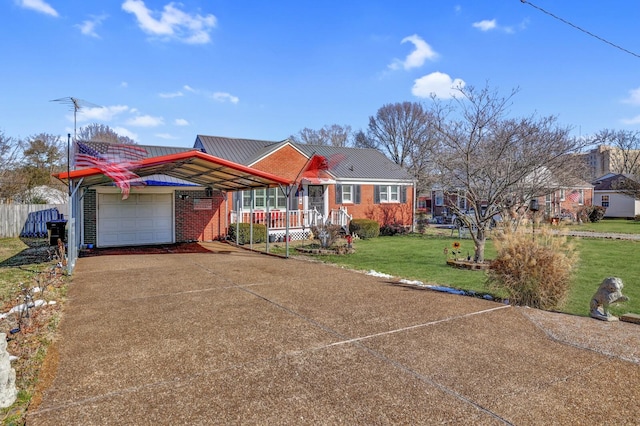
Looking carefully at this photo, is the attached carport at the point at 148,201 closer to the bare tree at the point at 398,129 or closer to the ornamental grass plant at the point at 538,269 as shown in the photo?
the ornamental grass plant at the point at 538,269

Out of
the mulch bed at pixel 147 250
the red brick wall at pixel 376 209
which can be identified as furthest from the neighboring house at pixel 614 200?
the mulch bed at pixel 147 250

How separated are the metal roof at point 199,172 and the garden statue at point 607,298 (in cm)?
804

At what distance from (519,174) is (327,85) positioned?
497 inches

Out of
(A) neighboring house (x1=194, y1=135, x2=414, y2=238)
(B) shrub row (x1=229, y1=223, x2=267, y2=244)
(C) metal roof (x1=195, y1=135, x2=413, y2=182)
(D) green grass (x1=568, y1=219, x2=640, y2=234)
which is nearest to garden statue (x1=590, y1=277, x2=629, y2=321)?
(B) shrub row (x1=229, y1=223, x2=267, y2=244)

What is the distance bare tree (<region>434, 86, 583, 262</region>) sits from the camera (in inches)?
420

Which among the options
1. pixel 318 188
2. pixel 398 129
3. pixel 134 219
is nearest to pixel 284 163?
pixel 318 188

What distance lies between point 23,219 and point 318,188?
14.8 metres

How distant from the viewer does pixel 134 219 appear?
601 inches

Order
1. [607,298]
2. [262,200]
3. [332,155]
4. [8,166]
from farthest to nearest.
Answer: [8,166] → [332,155] → [262,200] → [607,298]

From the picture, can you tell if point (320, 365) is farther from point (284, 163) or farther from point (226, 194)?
point (284, 163)

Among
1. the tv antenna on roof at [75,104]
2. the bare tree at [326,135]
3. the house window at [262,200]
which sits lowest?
the house window at [262,200]

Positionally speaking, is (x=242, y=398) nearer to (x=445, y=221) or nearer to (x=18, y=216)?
(x=18, y=216)

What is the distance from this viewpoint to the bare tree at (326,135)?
50.2m

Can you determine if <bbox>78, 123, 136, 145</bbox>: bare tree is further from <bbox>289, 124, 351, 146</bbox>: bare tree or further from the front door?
the front door
